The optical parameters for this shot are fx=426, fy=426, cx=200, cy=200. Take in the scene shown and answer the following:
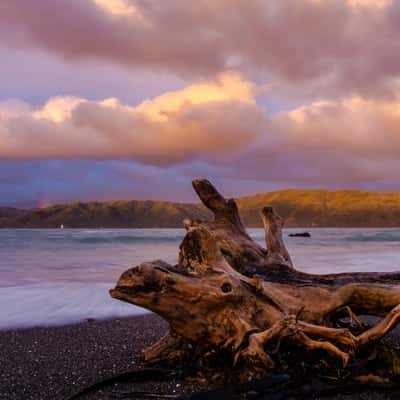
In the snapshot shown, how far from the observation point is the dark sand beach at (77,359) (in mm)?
2934

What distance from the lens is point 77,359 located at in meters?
3.75

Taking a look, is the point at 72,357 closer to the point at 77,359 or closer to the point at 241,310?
the point at 77,359

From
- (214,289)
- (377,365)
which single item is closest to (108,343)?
(214,289)

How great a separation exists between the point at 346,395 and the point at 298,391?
0.35 m

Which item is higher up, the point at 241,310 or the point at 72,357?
the point at 241,310

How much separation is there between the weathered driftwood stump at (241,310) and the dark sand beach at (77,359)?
0.31 m

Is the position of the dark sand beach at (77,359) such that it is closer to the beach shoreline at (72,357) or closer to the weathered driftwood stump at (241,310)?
the beach shoreline at (72,357)

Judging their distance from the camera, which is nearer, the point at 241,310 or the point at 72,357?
the point at 241,310

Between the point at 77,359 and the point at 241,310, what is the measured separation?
5.43 feet

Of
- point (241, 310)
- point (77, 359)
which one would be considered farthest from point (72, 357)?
point (241, 310)

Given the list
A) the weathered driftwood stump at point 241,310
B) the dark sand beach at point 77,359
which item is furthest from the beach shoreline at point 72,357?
the weathered driftwood stump at point 241,310

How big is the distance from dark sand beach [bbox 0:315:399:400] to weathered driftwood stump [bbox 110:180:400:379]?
0.31 meters

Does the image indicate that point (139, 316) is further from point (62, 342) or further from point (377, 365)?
point (377, 365)

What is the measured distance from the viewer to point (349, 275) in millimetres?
3818
